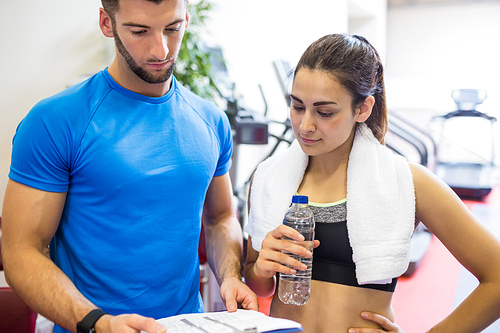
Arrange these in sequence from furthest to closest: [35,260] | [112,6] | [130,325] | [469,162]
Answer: [469,162], [112,6], [35,260], [130,325]

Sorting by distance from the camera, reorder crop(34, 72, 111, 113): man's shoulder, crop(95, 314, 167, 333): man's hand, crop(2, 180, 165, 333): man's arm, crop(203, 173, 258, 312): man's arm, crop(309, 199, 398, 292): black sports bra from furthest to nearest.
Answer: crop(203, 173, 258, 312): man's arm < crop(309, 199, 398, 292): black sports bra < crop(34, 72, 111, 113): man's shoulder < crop(2, 180, 165, 333): man's arm < crop(95, 314, 167, 333): man's hand

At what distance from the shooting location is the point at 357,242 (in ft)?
3.67

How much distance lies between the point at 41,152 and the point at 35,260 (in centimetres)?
26

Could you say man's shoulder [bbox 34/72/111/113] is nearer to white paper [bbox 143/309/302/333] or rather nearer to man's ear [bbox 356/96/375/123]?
white paper [bbox 143/309/302/333]

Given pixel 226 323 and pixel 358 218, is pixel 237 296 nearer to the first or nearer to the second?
pixel 226 323

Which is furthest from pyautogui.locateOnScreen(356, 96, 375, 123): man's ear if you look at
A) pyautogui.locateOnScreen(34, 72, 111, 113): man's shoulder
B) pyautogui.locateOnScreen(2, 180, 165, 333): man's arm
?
pyautogui.locateOnScreen(2, 180, 165, 333): man's arm

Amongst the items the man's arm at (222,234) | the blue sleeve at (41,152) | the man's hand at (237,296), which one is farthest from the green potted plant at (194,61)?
the man's hand at (237,296)

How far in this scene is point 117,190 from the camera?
1077mm

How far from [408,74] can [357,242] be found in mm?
8796

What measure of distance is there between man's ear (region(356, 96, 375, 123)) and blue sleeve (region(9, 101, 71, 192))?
0.79 metres

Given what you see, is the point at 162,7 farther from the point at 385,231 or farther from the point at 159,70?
the point at 385,231

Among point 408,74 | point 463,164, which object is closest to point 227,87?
point 463,164

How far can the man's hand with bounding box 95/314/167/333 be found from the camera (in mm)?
805

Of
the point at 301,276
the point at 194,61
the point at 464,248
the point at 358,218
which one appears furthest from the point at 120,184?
the point at 194,61
